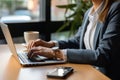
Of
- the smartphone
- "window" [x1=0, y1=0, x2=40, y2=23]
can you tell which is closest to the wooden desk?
the smartphone

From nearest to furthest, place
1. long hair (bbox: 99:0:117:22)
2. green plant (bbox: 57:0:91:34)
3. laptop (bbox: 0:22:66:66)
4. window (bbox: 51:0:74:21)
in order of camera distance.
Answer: laptop (bbox: 0:22:66:66) → long hair (bbox: 99:0:117:22) → green plant (bbox: 57:0:91:34) → window (bbox: 51:0:74:21)

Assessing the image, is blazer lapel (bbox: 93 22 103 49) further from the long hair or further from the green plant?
A: the green plant

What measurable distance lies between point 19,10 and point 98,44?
1.68 m

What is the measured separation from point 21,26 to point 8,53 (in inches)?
54.7

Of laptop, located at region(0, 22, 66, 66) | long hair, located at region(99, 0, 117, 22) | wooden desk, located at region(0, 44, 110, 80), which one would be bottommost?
wooden desk, located at region(0, 44, 110, 80)

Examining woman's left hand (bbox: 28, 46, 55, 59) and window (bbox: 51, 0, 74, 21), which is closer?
woman's left hand (bbox: 28, 46, 55, 59)

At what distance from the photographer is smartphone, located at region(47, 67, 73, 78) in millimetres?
1222

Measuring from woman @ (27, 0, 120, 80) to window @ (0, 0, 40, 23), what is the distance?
1312 mm

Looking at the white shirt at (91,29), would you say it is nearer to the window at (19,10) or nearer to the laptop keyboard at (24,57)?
the laptop keyboard at (24,57)

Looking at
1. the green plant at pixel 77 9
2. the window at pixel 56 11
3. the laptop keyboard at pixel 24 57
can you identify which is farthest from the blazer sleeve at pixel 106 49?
the window at pixel 56 11

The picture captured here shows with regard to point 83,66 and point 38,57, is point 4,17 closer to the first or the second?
point 38,57

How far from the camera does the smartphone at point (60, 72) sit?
122cm

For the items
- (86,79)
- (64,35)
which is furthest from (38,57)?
(64,35)

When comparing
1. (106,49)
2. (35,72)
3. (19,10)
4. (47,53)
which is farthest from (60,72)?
(19,10)
